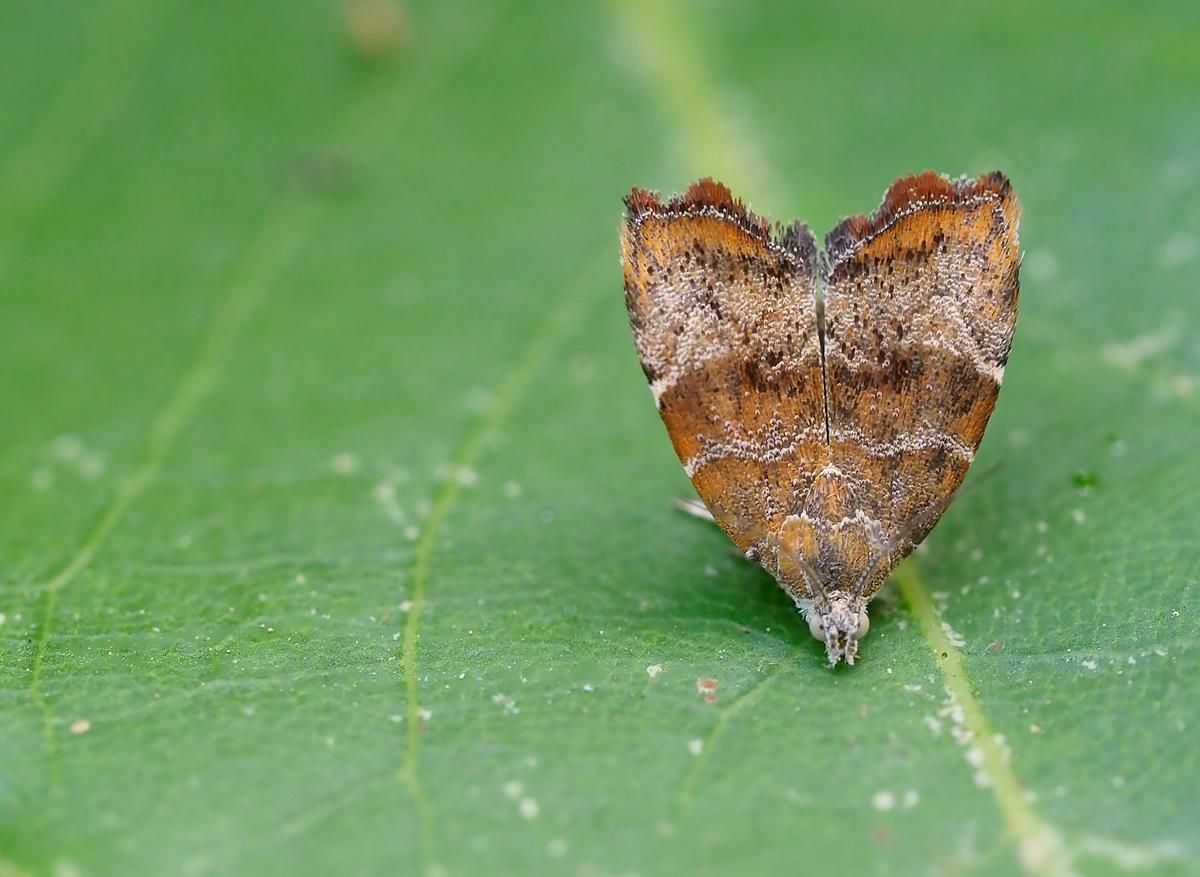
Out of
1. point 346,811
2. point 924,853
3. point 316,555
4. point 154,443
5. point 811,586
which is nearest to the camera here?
point 924,853

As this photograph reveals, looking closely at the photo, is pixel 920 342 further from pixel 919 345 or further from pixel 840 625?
pixel 840 625

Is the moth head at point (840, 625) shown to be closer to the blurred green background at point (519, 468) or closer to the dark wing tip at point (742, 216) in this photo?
the blurred green background at point (519, 468)

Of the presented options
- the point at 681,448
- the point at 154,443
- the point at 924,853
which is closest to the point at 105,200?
the point at 154,443

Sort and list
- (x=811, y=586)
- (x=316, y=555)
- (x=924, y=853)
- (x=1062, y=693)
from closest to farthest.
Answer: (x=924, y=853) → (x=1062, y=693) → (x=811, y=586) → (x=316, y=555)

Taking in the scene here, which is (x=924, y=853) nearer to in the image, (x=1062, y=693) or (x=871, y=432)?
(x=1062, y=693)

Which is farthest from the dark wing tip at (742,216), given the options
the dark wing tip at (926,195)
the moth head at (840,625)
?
the moth head at (840,625)

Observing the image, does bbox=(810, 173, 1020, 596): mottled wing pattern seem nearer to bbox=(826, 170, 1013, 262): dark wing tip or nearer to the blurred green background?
bbox=(826, 170, 1013, 262): dark wing tip

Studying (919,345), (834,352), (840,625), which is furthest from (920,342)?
(840,625)
